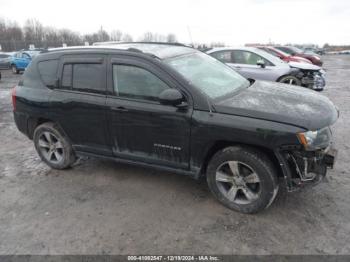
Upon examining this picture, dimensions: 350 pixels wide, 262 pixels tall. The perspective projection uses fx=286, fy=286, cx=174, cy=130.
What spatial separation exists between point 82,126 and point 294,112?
2702mm

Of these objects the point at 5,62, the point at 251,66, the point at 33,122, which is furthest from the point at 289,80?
the point at 5,62

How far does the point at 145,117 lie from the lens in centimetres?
340

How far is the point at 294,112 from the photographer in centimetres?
Result: 293

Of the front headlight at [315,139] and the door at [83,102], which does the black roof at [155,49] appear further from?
the front headlight at [315,139]

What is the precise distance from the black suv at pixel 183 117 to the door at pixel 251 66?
462cm

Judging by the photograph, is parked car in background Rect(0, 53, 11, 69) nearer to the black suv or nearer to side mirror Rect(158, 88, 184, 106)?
the black suv

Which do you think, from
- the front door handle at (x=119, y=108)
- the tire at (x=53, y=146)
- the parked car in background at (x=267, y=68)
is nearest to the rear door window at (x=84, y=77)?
the front door handle at (x=119, y=108)

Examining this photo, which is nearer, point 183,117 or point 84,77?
point 183,117

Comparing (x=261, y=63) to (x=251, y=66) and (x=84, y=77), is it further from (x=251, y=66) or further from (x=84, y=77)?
(x=84, y=77)

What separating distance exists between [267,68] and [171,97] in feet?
20.7

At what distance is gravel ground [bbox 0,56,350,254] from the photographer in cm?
279

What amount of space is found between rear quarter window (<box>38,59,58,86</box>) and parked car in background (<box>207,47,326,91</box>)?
558 cm

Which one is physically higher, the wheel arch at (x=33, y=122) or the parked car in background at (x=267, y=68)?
the parked car in background at (x=267, y=68)

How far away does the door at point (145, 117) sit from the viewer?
3266mm
